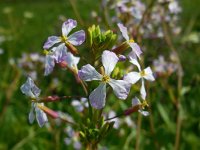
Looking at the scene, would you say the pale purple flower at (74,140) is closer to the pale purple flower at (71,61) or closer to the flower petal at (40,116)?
the pale purple flower at (71,61)

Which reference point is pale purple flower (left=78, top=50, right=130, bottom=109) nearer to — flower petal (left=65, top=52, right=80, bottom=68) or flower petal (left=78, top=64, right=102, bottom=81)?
flower petal (left=78, top=64, right=102, bottom=81)

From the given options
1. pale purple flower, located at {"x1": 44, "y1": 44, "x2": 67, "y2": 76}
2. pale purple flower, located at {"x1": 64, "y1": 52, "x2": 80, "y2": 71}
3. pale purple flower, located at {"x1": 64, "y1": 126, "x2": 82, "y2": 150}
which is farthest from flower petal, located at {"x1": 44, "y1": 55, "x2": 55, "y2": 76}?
pale purple flower, located at {"x1": 64, "y1": 126, "x2": 82, "y2": 150}

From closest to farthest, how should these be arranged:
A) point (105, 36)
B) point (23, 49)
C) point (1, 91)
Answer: point (105, 36)
point (1, 91)
point (23, 49)

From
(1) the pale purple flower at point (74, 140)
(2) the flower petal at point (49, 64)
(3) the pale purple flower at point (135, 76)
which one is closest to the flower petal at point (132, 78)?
(3) the pale purple flower at point (135, 76)

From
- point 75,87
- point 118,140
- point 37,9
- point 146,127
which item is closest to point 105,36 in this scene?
point 118,140

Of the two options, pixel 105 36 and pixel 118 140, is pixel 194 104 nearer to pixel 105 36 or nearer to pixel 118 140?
pixel 118 140

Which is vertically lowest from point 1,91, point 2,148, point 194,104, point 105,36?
point 194,104

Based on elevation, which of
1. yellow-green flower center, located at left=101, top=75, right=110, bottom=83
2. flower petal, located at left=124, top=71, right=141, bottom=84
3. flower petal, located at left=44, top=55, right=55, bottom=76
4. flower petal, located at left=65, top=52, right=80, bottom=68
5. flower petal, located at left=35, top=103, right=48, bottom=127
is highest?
flower petal, located at left=44, top=55, right=55, bottom=76
